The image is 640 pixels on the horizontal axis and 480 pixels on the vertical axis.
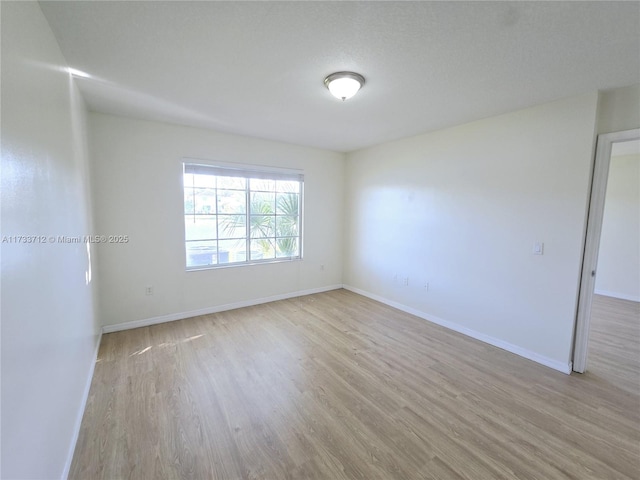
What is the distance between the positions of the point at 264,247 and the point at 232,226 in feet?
2.05

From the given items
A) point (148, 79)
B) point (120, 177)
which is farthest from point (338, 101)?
point (120, 177)

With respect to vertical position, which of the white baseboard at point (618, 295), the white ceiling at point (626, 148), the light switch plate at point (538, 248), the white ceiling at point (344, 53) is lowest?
the white baseboard at point (618, 295)

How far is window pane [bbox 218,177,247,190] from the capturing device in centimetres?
393

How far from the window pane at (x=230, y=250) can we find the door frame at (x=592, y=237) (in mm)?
3953

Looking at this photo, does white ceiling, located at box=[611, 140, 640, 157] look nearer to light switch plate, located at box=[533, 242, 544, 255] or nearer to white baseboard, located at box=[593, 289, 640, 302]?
white baseboard, located at box=[593, 289, 640, 302]

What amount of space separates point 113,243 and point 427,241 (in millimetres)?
3940

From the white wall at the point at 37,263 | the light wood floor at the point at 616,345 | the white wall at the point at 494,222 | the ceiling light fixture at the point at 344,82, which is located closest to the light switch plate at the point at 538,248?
the white wall at the point at 494,222

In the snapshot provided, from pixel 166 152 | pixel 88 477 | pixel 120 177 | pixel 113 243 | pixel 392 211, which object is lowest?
pixel 88 477

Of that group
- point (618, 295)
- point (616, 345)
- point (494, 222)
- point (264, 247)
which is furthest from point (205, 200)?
point (618, 295)

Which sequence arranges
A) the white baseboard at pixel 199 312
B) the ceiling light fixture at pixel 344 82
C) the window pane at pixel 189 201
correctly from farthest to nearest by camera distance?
the window pane at pixel 189 201 → the white baseboard at pixel 199 312 → the ceiling light fixture at pixel 344 82

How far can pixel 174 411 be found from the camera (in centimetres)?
203

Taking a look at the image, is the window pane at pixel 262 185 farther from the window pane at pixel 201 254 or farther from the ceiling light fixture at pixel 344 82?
the ceiling light fixture at pixel 344 82

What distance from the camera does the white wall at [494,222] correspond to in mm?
2596

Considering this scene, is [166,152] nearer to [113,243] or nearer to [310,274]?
[113,243]
